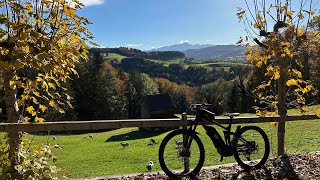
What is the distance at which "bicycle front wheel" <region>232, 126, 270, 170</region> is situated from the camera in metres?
5.67

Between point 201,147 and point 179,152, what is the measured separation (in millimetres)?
406

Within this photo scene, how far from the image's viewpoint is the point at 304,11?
19.5 ft

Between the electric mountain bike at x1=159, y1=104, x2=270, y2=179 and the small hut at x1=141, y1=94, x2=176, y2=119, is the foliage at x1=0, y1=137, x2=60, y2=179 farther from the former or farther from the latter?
the small hut at x1=141, y1=94, x2=176, y2=119

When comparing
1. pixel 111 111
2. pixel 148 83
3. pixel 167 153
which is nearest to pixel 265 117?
pixel 167 153

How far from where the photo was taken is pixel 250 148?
582 centimetres

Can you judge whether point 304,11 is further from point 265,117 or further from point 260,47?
point 265,117

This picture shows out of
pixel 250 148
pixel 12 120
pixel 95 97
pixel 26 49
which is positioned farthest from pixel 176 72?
pixel 26 49

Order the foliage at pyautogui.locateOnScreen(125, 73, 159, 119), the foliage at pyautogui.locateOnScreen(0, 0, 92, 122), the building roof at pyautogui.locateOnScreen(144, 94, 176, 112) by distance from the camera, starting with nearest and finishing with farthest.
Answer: the foliage at pyautogui.locateOnScreen(0, 0, 92, 122), the building roof at pyautogui.locateOnScreen(144, 94, 176, 112), the foliage at pyautogui.locateOnScreen(125, 73, 159, 119)

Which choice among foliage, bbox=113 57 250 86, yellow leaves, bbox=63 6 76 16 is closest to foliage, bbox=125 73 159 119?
yellow leaves, bbox=63 6 76 16

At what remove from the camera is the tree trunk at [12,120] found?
3.57 m

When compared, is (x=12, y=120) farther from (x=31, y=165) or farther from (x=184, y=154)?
(x=184, y=154)

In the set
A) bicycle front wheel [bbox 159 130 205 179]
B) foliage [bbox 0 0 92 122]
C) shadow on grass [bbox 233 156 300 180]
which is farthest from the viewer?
shadow on grass [bbox 233 156 300 180]

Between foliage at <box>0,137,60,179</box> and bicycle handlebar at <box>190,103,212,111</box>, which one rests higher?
bicycle handlebar at <box>190,103,212,111</box>

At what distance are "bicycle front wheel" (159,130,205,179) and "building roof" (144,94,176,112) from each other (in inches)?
1502
